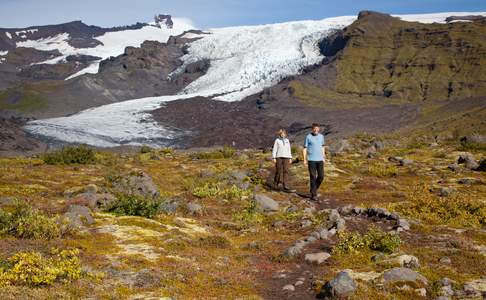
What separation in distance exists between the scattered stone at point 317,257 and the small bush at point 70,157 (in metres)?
23.2

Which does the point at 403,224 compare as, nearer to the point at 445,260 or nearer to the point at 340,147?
the point at 445,260

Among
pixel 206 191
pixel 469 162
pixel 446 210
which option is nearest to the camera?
pixel 446 210

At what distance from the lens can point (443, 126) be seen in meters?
124

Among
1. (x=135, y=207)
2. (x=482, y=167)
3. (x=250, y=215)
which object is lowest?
(x=482, y=167)

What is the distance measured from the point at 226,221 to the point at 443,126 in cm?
11830

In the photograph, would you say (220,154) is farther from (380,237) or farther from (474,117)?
(474,117)

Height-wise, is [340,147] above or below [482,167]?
below

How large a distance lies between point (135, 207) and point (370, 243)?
7.31 meters

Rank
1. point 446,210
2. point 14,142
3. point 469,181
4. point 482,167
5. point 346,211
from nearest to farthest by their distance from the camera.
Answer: point 446,210
point 346,211
point 469,181
point 482,167
point 14,142

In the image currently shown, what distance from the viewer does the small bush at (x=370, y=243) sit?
12328 mm

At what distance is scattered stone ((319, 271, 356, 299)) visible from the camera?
9203 millimetres

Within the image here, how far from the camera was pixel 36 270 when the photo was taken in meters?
8.84

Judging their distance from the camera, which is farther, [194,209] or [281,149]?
[281,149]

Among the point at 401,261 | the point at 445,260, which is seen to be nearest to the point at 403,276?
the point at 401,261
